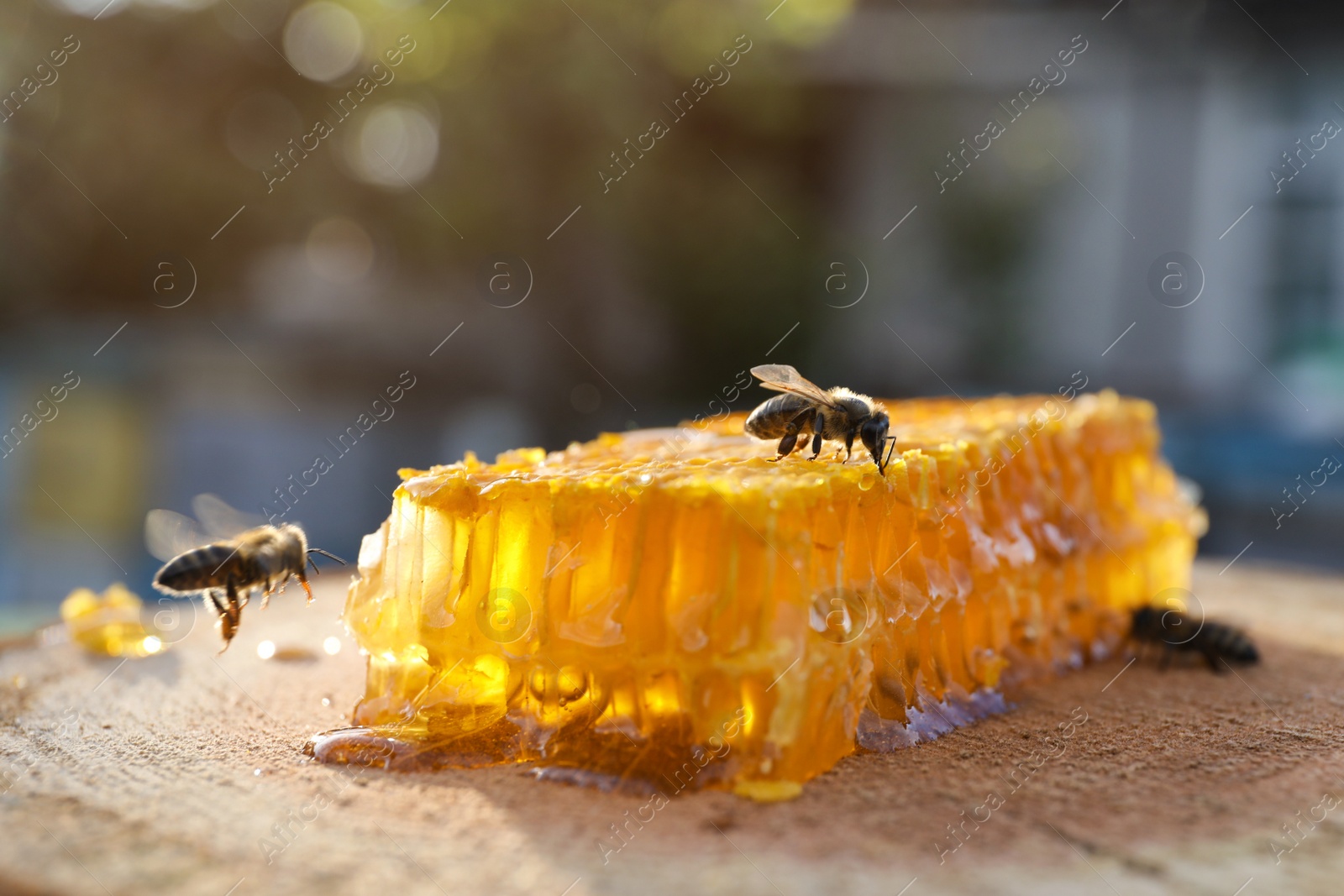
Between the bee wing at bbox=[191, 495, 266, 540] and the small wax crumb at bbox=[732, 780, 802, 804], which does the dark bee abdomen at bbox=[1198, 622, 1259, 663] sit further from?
the bee wing at bbox=[191, 495, 266, 540]

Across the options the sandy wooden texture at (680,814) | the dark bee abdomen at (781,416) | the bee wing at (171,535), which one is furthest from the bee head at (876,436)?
the bee wing at (171,535)

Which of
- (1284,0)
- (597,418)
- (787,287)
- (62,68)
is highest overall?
(62,68)

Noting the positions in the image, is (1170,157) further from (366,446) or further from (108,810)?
(108,810)

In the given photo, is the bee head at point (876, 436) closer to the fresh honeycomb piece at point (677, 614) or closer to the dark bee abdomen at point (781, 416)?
the fresh honeycomb piece at point (677, 614)

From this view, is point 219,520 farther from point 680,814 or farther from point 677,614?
point 680,814

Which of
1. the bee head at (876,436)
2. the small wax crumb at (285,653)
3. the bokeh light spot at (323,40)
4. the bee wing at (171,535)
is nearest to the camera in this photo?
the bee head at (876,436)

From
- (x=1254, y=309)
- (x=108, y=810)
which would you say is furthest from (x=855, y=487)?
(x=1254, y=309)

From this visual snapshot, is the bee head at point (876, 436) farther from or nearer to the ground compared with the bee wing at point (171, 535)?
nearer to the ground
